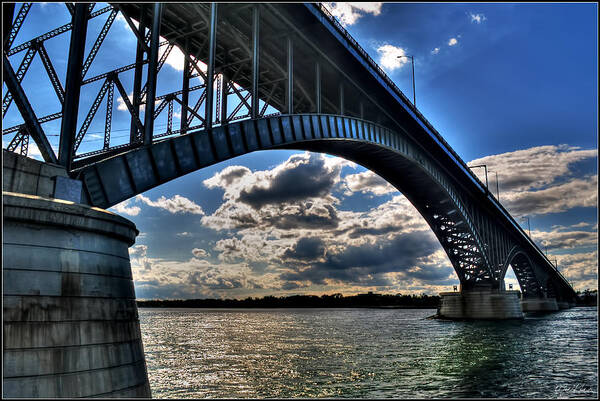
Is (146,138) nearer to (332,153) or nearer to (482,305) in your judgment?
(332,153)

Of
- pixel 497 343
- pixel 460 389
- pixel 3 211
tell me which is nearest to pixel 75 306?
pixel 3 211

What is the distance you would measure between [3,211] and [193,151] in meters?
10.2

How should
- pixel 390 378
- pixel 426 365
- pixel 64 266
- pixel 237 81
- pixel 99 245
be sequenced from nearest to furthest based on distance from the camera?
pixel 64 266 < pixel 99 245 < pixel 390 378 < pixel 426 365 < pixel 237 81

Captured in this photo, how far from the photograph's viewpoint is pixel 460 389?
18.5 metres

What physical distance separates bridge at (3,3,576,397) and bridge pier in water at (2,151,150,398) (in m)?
0.02

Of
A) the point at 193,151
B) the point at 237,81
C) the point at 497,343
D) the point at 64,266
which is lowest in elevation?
the point at 497,343

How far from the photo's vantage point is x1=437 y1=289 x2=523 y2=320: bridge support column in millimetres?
64500

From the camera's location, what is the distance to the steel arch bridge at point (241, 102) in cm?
1337

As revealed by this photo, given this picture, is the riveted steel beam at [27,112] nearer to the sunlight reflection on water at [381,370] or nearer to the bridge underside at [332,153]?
the bridge underside at [332,153]

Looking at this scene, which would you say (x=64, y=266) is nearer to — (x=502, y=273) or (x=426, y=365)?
(x=426, y=365)

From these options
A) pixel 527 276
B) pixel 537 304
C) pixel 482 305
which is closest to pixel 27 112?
pixel 482 305

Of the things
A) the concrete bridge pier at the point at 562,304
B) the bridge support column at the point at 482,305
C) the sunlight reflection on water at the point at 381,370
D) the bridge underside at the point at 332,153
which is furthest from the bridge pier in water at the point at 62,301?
the concrete bridge pier at the point at 562,304

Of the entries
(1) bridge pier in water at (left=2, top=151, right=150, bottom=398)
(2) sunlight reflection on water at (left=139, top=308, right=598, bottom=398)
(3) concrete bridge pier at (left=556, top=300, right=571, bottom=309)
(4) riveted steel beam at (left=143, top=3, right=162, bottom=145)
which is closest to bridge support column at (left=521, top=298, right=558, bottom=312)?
(3) concrete bridge pier at (left=556, top=300, right=571, bottom=309)

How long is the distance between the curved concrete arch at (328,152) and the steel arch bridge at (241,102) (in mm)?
65
